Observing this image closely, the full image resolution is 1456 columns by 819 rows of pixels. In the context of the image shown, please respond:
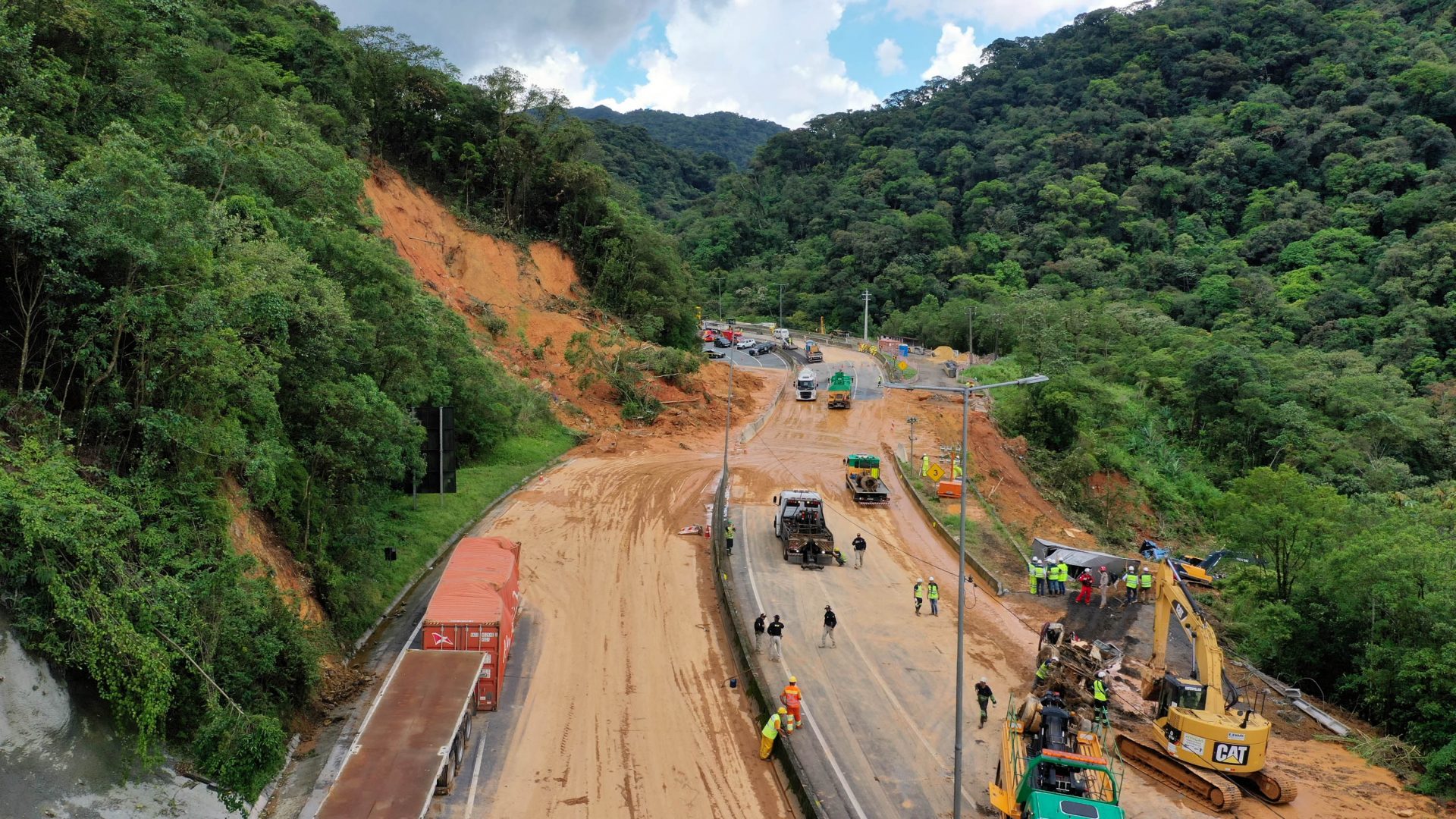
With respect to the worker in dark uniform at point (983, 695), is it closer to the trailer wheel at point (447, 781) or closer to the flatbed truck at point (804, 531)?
the flatbed truck at point (804, 531)

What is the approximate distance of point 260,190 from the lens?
→ 24.3 m

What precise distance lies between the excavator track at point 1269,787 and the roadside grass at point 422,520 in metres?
20.1

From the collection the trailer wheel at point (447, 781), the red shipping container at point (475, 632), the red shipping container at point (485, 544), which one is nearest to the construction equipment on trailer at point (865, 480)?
the red shipping container at point (485, 544)

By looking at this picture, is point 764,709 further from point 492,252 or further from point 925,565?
point 492,252

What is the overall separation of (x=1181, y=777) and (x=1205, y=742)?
964 mm

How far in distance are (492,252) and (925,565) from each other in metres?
37.2

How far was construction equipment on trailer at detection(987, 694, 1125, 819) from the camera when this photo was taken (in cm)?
1296

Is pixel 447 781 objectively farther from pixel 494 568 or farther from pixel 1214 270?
pixel 1214 270

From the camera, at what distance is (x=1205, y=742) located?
1636 cm

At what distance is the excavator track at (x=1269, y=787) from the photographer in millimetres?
16172

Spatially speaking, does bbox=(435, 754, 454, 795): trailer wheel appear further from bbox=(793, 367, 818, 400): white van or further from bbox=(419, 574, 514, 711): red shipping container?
bbox=(793, 367, 818, 400): white van

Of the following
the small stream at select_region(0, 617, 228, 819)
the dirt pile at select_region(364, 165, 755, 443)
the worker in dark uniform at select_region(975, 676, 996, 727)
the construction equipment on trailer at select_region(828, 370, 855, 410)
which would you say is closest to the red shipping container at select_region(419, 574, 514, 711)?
the small stream at select_region(0, 617, 228, 819)

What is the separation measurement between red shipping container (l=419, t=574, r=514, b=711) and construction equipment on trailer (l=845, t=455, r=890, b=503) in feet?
66.5

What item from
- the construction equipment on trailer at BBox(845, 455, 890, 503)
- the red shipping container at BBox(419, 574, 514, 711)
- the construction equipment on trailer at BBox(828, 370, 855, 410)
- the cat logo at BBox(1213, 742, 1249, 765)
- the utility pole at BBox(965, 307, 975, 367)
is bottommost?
the cat logo at BBox(1213, 742, 1249, 765)
